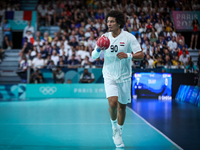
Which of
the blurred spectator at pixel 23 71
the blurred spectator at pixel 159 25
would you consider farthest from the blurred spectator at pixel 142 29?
the blurred spectator at pixel 23 71

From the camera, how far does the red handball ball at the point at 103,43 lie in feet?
13.0

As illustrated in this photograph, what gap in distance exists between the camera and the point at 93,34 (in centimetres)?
1597

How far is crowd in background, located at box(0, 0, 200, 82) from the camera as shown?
44.9 feet

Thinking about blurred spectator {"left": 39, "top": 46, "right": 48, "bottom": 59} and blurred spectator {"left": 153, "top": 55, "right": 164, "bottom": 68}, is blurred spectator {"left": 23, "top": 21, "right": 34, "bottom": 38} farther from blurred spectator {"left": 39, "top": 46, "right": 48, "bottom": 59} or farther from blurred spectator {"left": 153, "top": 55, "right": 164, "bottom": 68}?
blurred spectator {"left": 153, "top": 55, "right": 164, "bottom": 68}

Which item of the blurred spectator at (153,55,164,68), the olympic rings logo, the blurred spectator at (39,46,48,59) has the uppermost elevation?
the blurred spectator at (39,46,48,59)

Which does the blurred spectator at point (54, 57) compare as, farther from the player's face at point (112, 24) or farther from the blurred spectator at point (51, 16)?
the player's face at point (112, 24)

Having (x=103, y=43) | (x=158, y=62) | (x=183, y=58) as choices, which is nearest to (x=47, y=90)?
(x=158, y=62)

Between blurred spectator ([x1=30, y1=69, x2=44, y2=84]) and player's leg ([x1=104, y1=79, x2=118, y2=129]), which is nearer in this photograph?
player's leg ([x1=104, y1=79, x2=118, y2=129])

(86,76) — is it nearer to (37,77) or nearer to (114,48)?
(37,77)

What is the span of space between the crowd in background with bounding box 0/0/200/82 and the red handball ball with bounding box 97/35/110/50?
29.0 ft

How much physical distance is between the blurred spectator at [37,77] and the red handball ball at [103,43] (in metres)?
9.34

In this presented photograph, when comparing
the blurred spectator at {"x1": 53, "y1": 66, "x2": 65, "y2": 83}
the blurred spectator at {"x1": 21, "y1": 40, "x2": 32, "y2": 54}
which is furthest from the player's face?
the blurred spectator at {"x1": 21, "y1": 40, "x2": 32, "y2": 54}

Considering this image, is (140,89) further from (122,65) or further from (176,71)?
(122,65)

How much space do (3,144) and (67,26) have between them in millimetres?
13437
